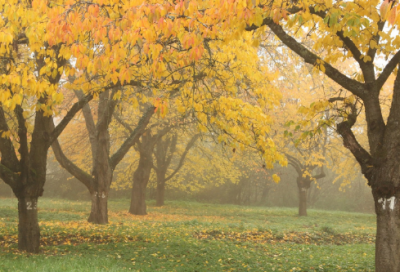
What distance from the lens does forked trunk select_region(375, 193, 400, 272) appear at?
16.6 feet

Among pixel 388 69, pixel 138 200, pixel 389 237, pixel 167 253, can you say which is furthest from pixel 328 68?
pixel 138 200

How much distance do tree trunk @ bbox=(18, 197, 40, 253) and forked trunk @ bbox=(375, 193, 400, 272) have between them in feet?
23.6

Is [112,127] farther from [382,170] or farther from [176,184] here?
[382,170]

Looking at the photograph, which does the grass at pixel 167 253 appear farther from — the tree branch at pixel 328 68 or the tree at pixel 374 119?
the tree branch at pixel 328 68

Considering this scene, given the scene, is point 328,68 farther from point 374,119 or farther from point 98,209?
point 98,209

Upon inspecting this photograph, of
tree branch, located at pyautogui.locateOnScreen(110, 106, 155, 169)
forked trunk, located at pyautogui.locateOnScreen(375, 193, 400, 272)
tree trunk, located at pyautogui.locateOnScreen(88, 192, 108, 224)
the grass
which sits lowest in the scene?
the grass

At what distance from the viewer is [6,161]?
7801 millimetres

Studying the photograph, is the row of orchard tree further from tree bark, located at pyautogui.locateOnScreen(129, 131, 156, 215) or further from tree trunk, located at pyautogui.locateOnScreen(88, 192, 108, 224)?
tree bark, located at pyautogui.locateOnScreen(129, 131, 156, 215)

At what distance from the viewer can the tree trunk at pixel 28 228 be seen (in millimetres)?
7879

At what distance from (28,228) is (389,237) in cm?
752

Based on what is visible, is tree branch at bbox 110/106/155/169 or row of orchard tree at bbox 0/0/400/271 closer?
row of orchard tree at bbox 0/0/400/271

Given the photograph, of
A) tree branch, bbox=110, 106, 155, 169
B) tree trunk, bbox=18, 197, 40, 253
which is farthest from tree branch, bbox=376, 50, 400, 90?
tree branch, bbox=110, 106, 155, 169

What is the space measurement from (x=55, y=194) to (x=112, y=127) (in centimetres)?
2118

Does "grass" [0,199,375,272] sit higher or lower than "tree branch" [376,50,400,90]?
lower
